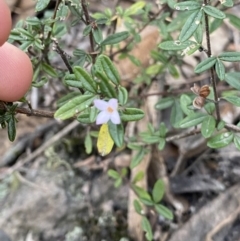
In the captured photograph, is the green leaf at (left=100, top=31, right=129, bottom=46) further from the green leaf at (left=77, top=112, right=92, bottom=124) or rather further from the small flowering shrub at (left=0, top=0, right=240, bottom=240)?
the green leaf at (left=77, top=112, right=92, bottom=124)

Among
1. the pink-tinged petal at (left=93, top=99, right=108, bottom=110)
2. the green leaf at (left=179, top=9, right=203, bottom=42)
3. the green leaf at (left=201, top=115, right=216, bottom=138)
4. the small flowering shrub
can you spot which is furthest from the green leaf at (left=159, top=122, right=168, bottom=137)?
the pink-tinged petal at (left=93, top=99, right=108, bottom=110)

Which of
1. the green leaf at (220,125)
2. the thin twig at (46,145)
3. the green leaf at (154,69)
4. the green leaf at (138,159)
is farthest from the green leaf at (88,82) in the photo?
the thin twig at (46,145)

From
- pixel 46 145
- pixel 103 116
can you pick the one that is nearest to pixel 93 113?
pixel 103 116

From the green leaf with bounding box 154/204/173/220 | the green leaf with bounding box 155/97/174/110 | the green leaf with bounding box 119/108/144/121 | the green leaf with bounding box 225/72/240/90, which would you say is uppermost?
the green leaf with bounding box 119/108/144/121

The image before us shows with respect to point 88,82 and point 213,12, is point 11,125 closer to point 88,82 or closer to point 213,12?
point 88,82

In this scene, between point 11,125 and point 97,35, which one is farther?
point 97,35

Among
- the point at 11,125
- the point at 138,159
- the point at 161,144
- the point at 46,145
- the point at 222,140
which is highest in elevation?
the point at 11,125

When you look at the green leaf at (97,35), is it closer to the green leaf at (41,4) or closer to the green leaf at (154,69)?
the green leaf at (41,4)

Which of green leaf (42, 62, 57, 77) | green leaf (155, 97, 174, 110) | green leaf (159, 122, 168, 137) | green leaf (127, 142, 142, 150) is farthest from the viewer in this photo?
green leaf (155, 97, 174, 110)

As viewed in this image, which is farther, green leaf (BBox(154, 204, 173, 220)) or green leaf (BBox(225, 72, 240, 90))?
green leaf (BBox(154, 204, 173, 220))

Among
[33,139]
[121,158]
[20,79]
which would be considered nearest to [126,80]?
[121,158]
